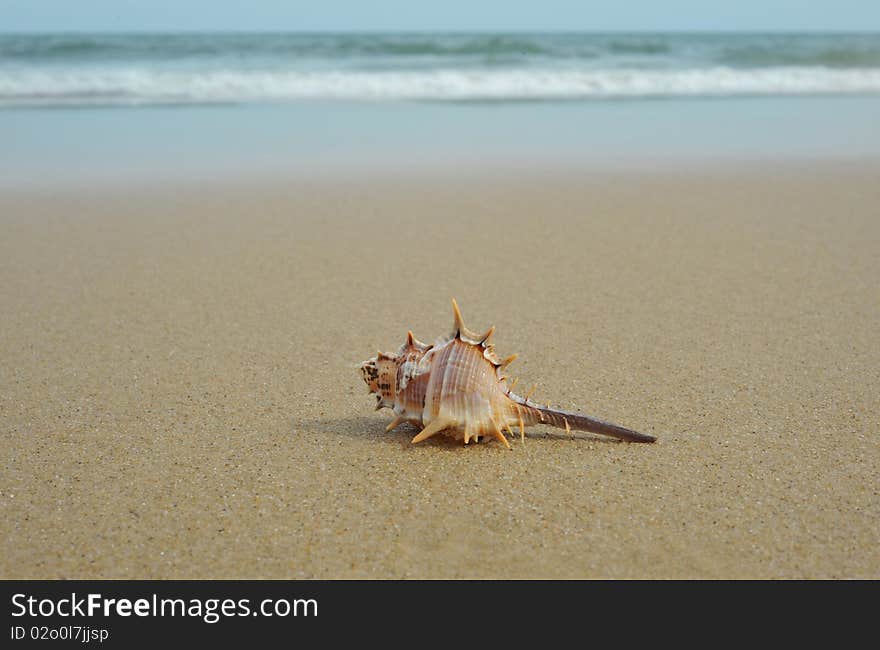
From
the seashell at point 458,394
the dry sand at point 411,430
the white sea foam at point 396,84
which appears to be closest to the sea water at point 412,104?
the white sea foam at point 396,84

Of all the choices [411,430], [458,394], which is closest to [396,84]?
[411,430]

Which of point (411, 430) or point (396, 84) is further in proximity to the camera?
point (396, 84)

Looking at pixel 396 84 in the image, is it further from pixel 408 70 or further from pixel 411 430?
pixel 411 430

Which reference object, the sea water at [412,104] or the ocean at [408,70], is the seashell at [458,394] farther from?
the ocean at [408,70]

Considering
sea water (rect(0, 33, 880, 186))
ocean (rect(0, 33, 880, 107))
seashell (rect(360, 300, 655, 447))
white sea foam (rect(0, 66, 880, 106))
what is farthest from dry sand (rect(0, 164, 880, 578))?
ocean (rect(0, 33, 880, 107))

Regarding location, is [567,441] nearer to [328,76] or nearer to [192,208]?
[192,208]
